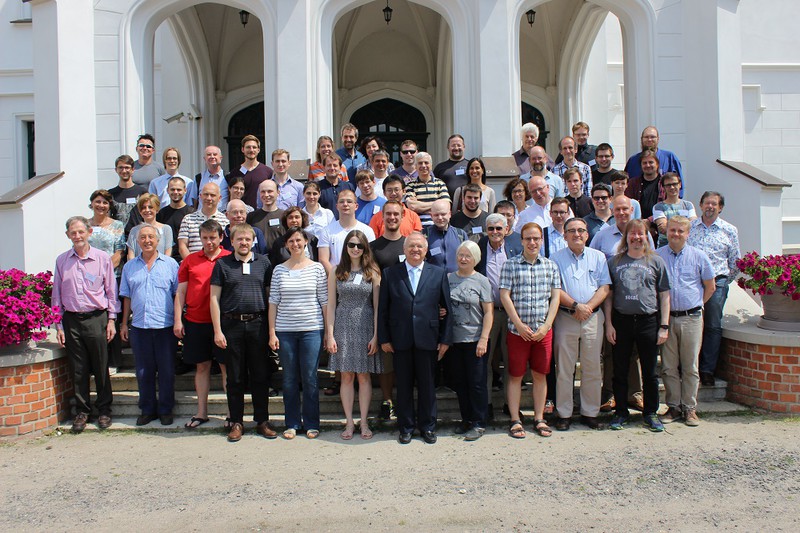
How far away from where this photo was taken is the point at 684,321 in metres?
5.68

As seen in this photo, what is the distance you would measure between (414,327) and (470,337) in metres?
0.48

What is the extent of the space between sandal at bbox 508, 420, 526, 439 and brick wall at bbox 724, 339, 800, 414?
→ 93.6 inches

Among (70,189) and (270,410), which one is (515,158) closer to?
(270,410)

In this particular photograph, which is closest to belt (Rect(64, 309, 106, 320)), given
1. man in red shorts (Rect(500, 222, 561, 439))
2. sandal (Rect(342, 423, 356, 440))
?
sandal (Rect(342, 423, 356, 440))

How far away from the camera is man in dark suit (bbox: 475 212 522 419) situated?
5.67 m

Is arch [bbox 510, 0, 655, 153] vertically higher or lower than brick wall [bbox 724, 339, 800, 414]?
higher

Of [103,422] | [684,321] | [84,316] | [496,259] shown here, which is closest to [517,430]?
[496,259]

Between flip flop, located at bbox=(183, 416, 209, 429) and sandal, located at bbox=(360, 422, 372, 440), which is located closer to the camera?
sandal, located at bbox=(360, 422, 372, 440)

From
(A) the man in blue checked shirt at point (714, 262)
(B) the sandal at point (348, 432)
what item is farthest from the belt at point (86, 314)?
(A) the man in blue checked shirt at point (714, 262)

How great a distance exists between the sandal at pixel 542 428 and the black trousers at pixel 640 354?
711 mm

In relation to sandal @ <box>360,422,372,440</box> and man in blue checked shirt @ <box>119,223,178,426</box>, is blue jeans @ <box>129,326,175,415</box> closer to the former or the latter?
man in blue checked shirt @ <box>119,223,178,426</box>

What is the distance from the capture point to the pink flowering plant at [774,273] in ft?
19.2

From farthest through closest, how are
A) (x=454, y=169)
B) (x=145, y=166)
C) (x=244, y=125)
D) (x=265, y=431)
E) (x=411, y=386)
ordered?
(x=244, y=125)
(x=145, y=166)
(x=454, y=169)
(x=265, y=431)
(x=411, y=386)

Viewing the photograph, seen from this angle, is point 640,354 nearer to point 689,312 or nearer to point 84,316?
point 689,312
